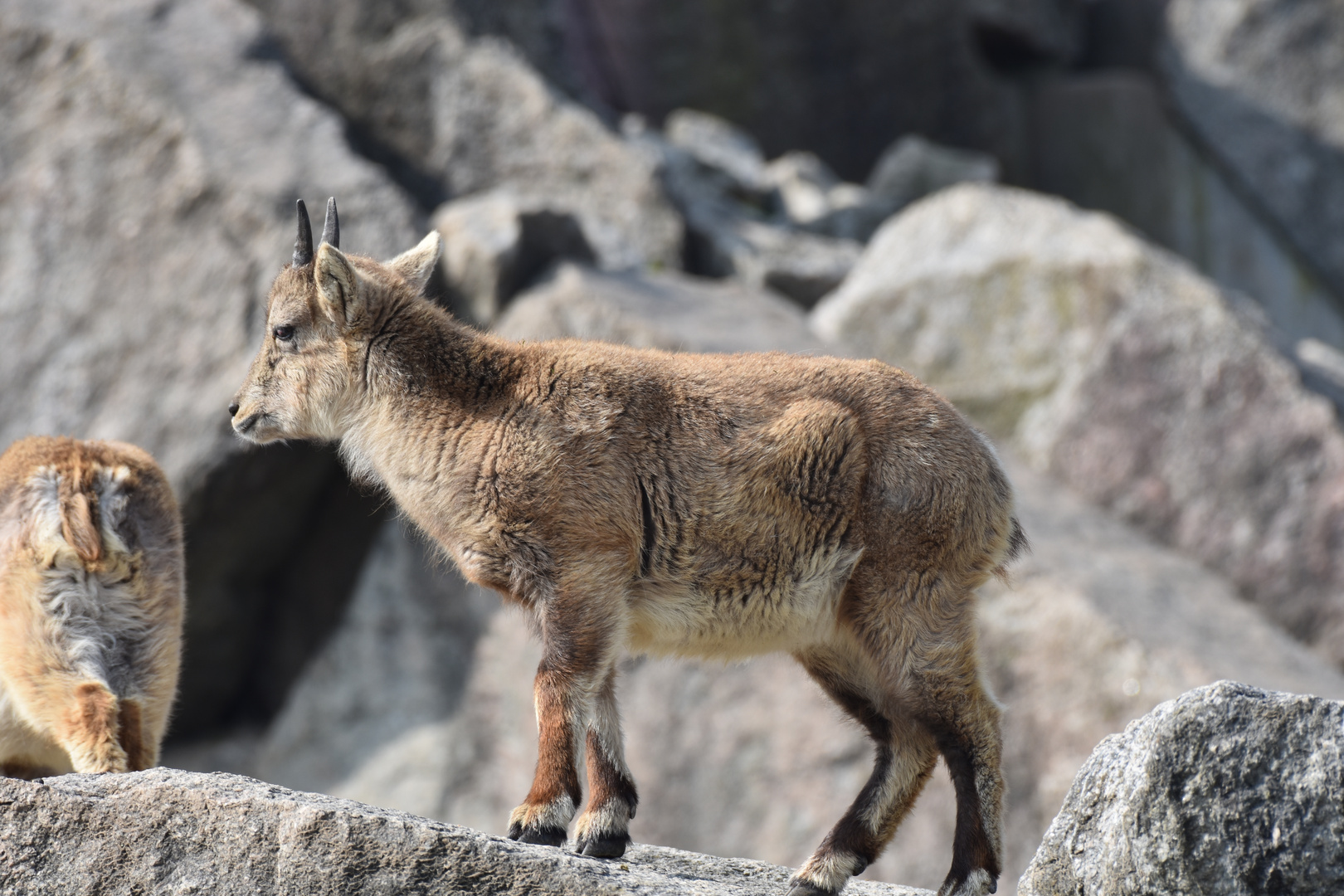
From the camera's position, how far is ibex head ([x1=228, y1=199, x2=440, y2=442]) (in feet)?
18.5

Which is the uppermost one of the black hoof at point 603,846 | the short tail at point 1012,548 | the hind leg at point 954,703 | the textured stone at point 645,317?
the short tail at point 1012,548

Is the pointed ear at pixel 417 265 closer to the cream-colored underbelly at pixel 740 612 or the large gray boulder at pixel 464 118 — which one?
the cream-colored underbelly at pixel 740 612

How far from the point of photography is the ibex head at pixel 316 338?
5.64 metres

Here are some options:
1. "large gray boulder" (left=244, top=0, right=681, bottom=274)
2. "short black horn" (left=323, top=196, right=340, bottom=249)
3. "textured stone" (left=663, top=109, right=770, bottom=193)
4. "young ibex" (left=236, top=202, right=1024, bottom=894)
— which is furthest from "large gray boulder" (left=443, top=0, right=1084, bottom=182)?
"young ibex" (left=236, top=202, right=1024, bottom=894)

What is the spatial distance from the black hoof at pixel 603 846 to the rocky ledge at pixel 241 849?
48cm

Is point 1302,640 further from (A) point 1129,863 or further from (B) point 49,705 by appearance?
(B) point 49,705

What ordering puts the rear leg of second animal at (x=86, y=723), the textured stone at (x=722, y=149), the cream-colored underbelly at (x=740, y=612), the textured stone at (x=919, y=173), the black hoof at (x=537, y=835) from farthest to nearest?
the textured stone at (x=919, y=173)
the textured stone at (x=722, y=149)
the rear leg of second animal at (x=86, y=723)
the cream-colored underbelly at (x=740, y=612)
the black hoof at (x=537, y=835)

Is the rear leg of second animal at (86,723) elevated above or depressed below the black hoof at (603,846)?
below

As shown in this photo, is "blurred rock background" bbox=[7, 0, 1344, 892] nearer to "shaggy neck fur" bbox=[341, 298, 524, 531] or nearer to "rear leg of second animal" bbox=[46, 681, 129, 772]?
"shaggy neck fur" bbox=[341, 298, 524, 531]

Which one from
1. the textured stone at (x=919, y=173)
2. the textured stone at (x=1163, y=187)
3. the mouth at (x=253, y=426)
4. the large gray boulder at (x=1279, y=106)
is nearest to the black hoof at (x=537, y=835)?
the mouth at (x=253, y=426)

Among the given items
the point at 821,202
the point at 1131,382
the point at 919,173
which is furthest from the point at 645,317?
the point at 919,173

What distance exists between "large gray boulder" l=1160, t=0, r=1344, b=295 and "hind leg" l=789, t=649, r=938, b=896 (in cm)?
1439

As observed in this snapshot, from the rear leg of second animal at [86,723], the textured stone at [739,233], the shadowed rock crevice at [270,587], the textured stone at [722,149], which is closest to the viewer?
the rear leg of second animal at [86,723]

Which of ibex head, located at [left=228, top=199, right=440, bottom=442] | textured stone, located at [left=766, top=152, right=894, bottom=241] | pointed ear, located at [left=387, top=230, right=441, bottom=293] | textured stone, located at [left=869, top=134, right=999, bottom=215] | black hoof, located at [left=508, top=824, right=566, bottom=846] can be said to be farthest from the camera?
textured stone, located at [left=869, top=134, right=999, bottom=215]
